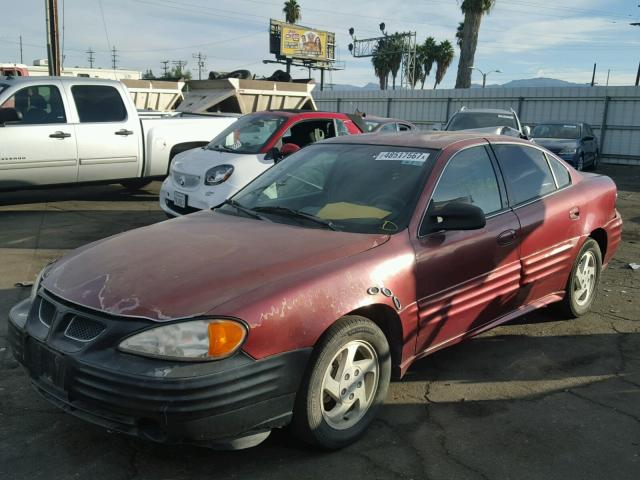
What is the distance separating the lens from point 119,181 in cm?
1008

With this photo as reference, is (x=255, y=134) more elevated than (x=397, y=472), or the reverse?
(x=255, y=134)

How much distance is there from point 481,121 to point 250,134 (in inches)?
327

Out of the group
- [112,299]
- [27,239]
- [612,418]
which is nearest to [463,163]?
[612,418]

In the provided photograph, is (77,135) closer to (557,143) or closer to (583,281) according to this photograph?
(583,281)

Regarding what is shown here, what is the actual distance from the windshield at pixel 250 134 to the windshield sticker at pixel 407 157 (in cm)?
432

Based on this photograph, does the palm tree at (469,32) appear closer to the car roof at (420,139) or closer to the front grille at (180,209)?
the front grille at (180,209)

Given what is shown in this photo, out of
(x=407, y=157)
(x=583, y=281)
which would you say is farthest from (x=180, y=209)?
(x=583, y=281)

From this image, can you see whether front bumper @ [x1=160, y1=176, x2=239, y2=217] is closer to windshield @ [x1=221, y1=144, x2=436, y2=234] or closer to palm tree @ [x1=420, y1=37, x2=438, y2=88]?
windshield @ [x1=221, y1=144, x2=436, y2=234]

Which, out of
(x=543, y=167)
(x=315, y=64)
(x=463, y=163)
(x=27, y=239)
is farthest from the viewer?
(x=315, y=64)

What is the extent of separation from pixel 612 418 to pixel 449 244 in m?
1.37

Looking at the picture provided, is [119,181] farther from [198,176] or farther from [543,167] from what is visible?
[543,167]

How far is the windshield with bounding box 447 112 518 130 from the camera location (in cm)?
1479

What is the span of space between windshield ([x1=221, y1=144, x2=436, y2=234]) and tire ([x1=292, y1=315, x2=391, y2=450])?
68 cm

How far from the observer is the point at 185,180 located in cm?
777
